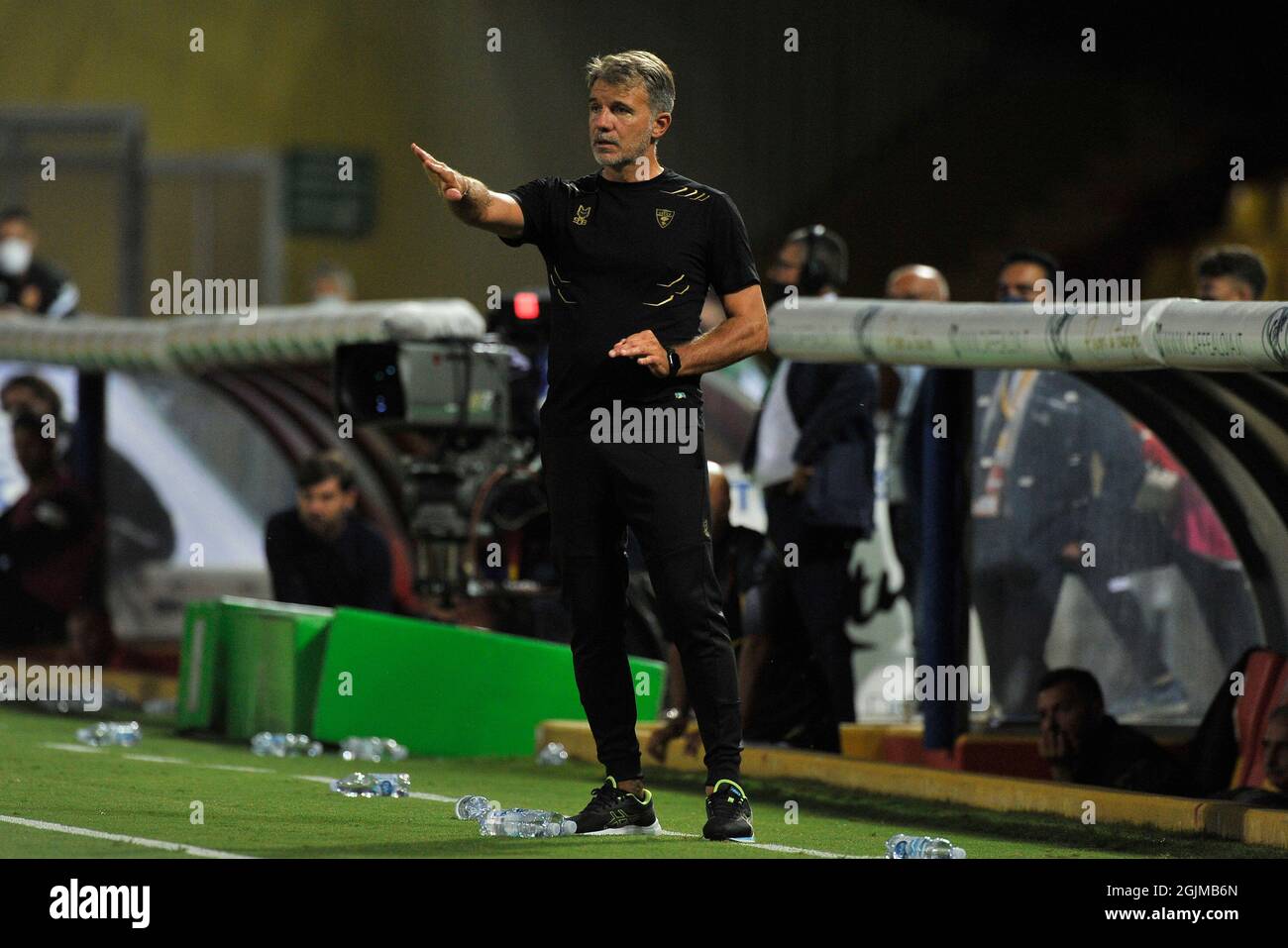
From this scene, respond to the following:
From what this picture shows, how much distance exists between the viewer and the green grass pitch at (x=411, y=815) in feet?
23.0

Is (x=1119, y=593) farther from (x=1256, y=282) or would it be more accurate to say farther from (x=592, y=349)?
(x=592, y=349)

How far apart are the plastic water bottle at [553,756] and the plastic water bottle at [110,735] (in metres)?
1.60

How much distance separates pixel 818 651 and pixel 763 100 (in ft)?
45.8

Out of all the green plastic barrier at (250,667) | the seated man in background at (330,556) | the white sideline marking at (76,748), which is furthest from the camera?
the seated man in background at (330,556)

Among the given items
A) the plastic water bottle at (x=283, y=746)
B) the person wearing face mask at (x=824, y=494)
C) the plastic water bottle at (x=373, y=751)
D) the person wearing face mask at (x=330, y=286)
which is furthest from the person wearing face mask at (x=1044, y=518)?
the person wearing face mask at (x=330, y=286)

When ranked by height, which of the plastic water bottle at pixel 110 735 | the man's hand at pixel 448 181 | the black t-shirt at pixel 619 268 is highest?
the man's hand at pixel 448 181

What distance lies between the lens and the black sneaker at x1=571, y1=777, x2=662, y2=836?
7.34 meters

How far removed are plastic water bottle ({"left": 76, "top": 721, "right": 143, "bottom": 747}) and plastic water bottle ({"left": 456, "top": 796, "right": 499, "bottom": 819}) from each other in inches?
120

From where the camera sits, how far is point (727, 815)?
7238 millimetres

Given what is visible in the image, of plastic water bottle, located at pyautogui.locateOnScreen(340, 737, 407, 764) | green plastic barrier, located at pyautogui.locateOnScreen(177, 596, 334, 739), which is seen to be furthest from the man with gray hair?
green plastic barrier, located at pyautogui.locateOnScreen(177, 596, 334, 739)

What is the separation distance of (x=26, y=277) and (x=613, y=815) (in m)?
11.0

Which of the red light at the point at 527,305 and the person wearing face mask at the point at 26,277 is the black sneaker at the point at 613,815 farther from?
the person wearing face mask at the point at 26,277

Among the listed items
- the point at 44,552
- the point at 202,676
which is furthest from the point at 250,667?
the point at 44,552

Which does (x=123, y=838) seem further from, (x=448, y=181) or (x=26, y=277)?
(x=26, y=277)
